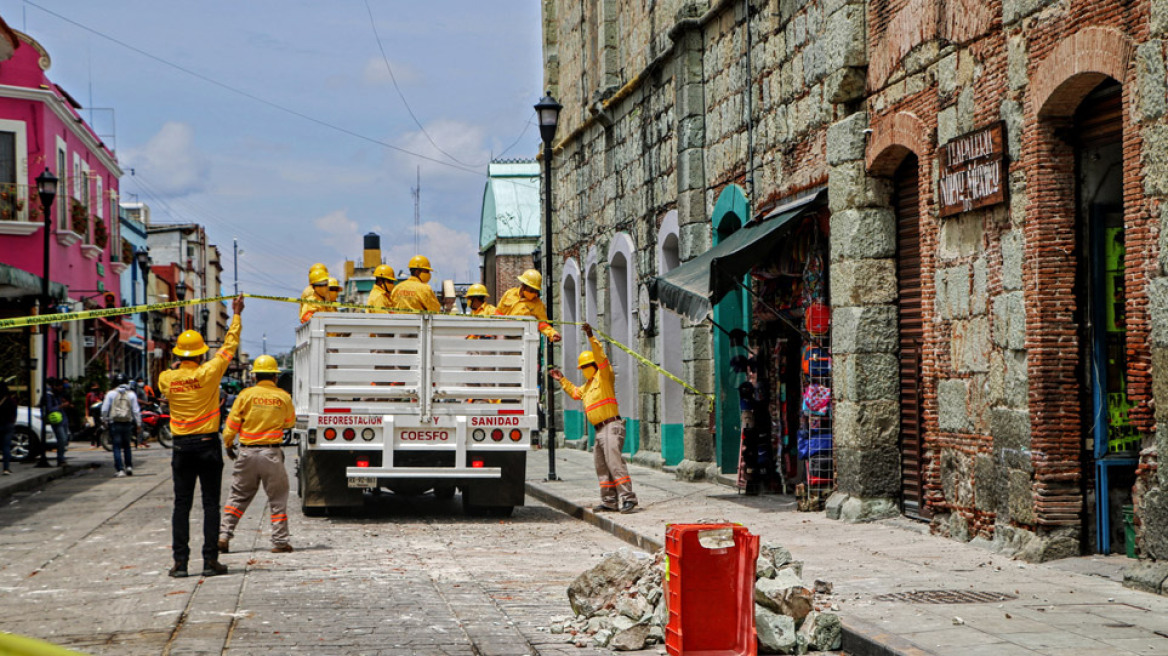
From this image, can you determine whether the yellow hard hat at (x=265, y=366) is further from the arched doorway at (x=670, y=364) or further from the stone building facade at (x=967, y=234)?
the arched doorway at (x=670, y=364)

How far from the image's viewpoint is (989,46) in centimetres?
1053

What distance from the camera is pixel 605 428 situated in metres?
14.8

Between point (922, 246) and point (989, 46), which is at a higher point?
point (989, 46)

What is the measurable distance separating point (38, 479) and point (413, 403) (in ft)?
33.1

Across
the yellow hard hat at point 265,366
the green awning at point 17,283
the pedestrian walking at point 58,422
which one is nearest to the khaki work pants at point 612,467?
the yellow hard hat at point 265,366

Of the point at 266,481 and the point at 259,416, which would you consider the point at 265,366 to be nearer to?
the point at 259,416

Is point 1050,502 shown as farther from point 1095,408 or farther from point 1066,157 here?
point 1066,157

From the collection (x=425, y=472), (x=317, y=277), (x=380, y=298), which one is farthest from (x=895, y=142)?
(x=317, y=277)

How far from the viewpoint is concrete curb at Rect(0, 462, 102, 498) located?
63.9ft

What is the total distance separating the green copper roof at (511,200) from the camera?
4499 cm

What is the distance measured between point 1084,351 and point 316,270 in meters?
10.1

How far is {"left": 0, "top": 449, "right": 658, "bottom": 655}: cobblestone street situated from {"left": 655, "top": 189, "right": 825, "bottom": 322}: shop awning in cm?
251

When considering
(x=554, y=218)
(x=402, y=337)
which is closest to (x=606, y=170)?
(x=554, y=218)

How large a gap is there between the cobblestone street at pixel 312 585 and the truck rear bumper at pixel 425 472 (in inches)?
20.2
